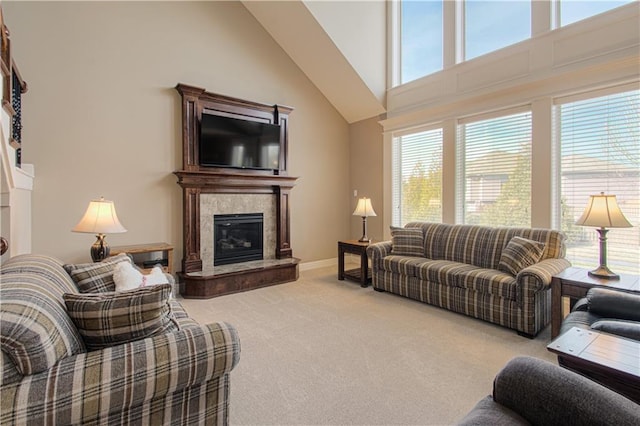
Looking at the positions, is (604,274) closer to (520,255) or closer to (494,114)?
(520,255)

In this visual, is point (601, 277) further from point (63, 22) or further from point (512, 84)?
point (63, 22)

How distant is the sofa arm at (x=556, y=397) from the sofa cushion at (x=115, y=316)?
137cm

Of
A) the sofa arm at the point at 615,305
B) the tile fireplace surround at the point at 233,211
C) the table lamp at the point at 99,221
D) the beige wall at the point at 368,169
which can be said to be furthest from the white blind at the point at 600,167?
the table lamp at the point at 99,221

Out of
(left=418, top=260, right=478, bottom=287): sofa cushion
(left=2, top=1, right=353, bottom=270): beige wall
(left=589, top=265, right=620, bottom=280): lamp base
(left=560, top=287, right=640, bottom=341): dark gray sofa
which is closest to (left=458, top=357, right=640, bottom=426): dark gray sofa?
(left=560, top=287, right=640, bottom=341): dark gray sofa

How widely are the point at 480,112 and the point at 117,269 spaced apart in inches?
172

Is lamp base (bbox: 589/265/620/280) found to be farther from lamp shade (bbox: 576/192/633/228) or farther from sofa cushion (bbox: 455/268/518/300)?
sofa cushion (bbox: 455/268/518/300)

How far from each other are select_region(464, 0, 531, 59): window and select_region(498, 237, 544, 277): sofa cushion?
8.19 ft

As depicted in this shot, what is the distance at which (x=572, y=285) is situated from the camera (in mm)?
2580

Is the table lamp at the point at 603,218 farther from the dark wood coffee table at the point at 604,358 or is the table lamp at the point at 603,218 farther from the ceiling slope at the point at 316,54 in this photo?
the ceiling slope at the point at 316,54

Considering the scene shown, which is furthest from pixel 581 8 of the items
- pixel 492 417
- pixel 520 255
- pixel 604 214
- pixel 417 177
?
pixel 492 417

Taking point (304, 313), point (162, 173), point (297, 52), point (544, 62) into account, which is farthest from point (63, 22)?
point (544, 62)

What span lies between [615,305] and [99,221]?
385 cm

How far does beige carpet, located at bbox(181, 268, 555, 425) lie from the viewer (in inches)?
73.9

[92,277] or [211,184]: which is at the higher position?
[211,184]
